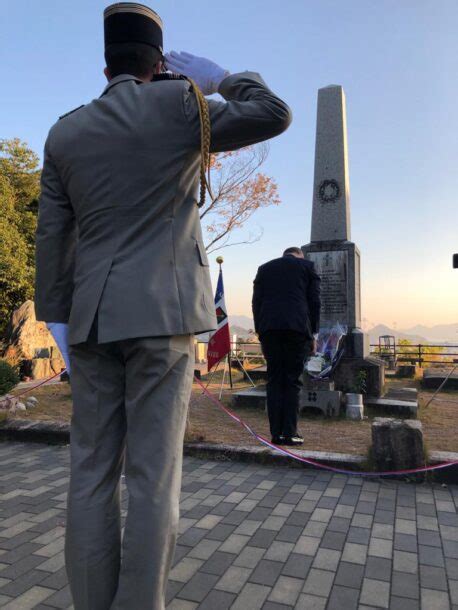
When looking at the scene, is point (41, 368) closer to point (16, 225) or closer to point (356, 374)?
point (16, 225)

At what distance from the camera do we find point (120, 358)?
5.51ft

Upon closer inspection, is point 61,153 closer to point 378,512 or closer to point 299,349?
point 378,512

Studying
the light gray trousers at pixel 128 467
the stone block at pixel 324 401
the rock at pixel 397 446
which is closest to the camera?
the light gray trousers at pixel 128 467

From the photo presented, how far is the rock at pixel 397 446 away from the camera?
153 inches

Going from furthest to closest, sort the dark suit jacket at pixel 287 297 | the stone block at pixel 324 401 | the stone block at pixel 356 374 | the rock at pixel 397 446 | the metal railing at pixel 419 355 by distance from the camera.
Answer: the metal railing at pixel 419 355
the stone block at pixel 356 374
the stone block at pixel 324 401
the dark suit jacket at pixel 287 297
the rock at pixel 397 446

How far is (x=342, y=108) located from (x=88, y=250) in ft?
27.3

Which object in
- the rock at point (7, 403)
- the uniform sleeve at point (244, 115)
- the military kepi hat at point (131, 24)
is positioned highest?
the military kepi hat at point (131, 24)

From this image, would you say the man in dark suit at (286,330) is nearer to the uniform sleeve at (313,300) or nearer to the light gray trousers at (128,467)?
the uniform sleeve at (313,300)

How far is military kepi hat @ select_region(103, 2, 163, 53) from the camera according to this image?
1.70 m

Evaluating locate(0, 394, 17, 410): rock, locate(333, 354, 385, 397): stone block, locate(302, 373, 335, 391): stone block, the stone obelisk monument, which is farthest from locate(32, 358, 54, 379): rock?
locate(333, 354, 385, 397): stone block

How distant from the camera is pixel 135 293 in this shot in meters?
1.58

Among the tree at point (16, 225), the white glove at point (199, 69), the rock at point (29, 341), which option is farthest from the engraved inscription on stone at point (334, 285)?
the tree at point (16, 225)

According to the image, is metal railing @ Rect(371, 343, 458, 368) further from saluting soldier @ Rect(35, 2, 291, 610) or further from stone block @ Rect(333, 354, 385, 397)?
saluting soldier @ Rect(35, 2, 291, 610)

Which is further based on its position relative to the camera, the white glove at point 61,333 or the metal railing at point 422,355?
the metal railing at point 422,355
